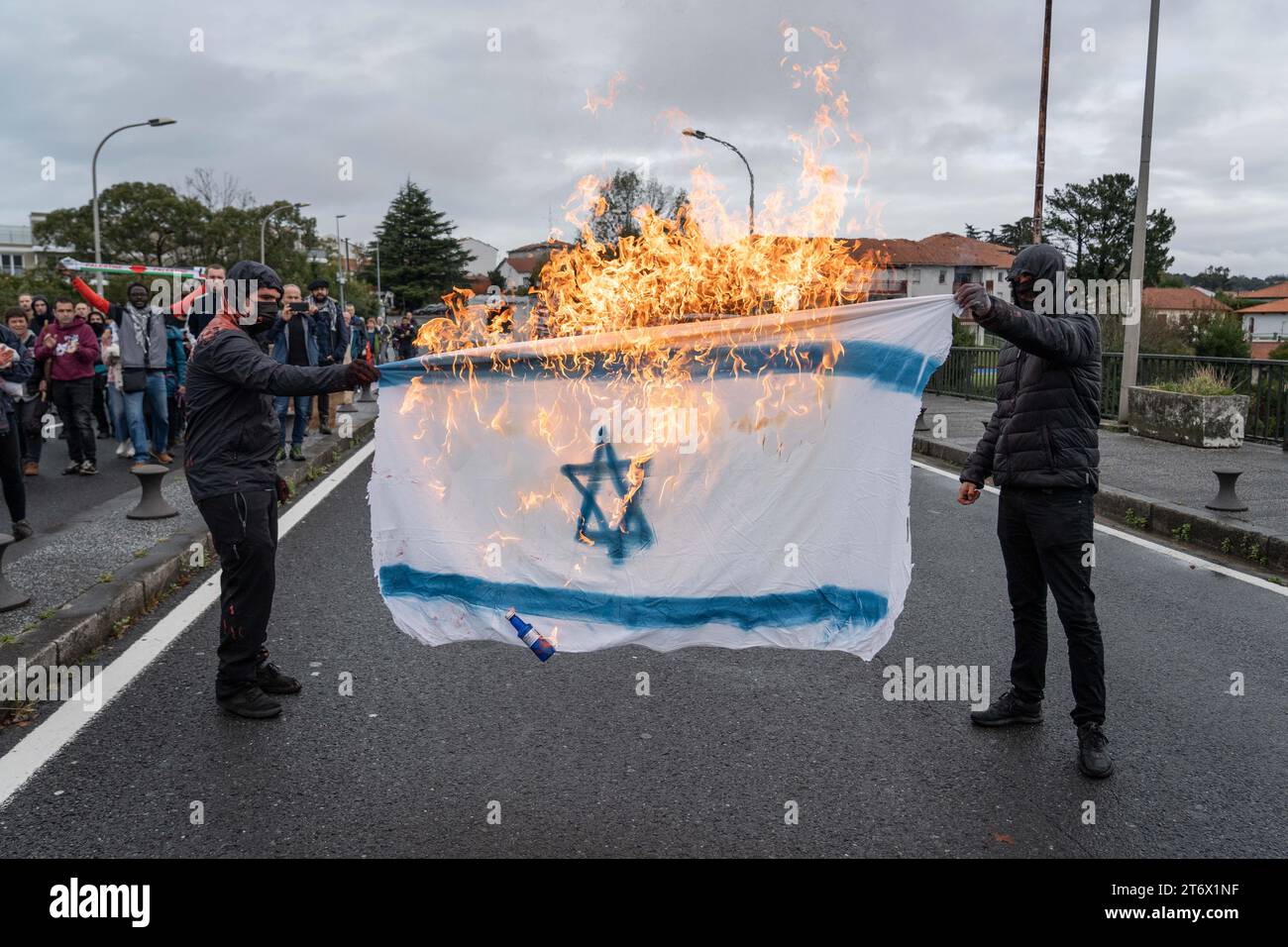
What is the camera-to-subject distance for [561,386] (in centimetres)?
399

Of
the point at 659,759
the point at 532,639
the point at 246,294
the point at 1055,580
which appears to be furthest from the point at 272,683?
the point at 1055,580

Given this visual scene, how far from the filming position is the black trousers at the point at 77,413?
10.8 m

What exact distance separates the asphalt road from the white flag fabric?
520 mm

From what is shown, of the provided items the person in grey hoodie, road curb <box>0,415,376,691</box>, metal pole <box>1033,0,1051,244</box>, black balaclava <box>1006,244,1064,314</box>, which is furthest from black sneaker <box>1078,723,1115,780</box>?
metal pole <box>1033,0,1051,244</box>

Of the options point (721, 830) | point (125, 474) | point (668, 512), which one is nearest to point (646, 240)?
point (668, 512)

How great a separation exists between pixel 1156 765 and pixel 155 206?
60643 mm

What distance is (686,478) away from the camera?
3.98 metres

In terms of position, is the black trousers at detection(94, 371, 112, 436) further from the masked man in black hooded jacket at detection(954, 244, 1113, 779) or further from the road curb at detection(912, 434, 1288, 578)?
the masked man in black hooded jacket at detection(954, 244, 1113, 779)

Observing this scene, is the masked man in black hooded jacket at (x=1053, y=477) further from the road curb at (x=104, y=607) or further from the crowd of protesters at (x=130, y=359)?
the crowd of protesters at (x=130, y=359)

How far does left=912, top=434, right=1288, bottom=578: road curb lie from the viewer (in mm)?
7504

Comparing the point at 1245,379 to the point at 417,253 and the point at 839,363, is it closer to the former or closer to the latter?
the point at 839,363

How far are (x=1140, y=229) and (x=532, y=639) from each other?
14.7 meters

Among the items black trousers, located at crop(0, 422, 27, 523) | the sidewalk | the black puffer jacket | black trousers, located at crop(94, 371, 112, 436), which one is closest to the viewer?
the black puffer jacket
